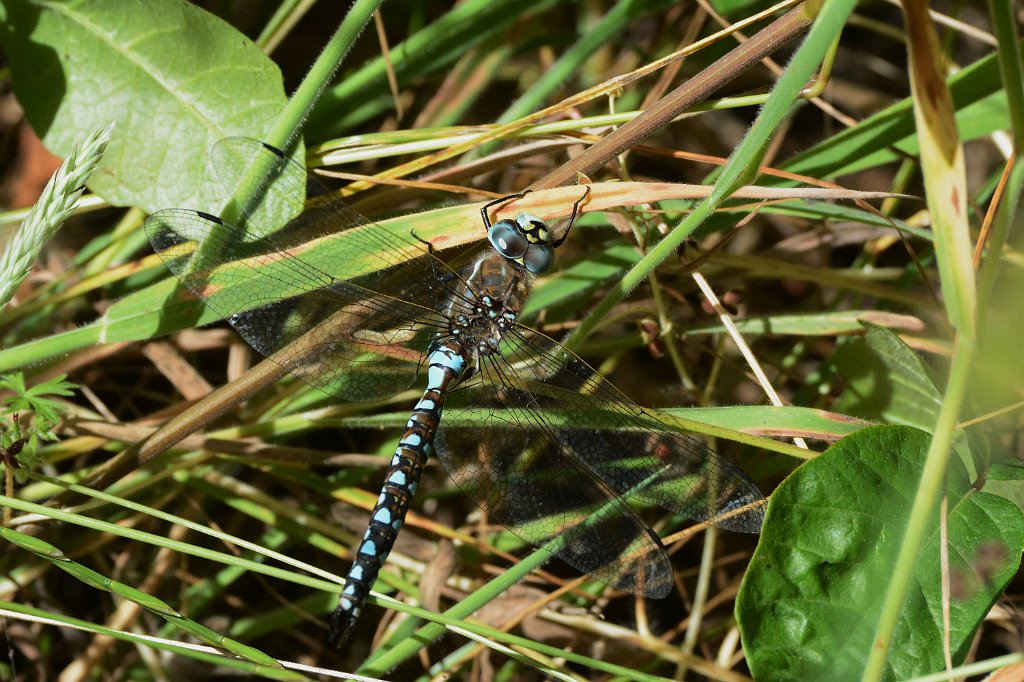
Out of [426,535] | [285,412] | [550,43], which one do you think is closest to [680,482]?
[426,535]

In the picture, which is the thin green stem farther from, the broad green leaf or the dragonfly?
the dragonfly

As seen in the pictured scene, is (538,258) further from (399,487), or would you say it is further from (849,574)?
(849,574)

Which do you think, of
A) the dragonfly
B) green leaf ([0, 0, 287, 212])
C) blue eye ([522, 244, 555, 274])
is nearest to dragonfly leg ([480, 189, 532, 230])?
the dragonfly

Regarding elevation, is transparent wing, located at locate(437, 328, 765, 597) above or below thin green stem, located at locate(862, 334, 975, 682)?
below

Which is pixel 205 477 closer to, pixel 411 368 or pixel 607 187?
pixel 411 368

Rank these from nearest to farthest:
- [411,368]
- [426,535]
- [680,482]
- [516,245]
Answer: [680,482]
[516,245]
[411,368]
[426,535]

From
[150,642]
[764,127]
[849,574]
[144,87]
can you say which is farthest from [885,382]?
[144,87]

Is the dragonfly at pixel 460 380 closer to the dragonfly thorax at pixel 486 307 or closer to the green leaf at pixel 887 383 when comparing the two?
the dragonfly thorax at pixel 486 307

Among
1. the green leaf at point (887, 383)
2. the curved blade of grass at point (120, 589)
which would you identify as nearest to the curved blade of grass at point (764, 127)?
the green leaf at point (887, 383)
